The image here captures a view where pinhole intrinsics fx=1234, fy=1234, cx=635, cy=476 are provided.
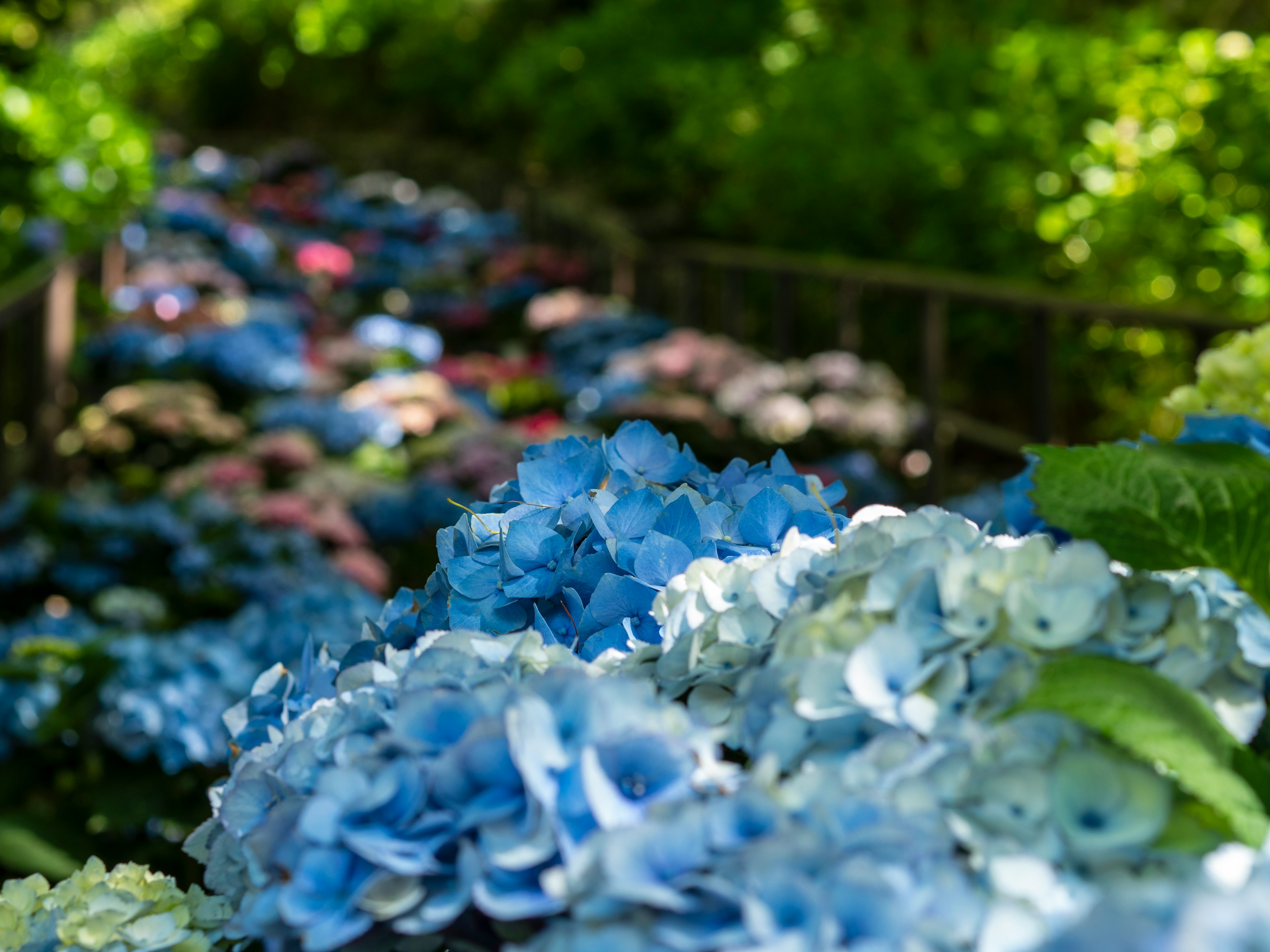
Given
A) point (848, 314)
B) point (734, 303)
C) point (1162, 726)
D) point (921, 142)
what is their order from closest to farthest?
point (1162, 726) < point (848, 314) < point (921, 142) < point (734, 303)

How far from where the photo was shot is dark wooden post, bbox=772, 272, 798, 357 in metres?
5.90

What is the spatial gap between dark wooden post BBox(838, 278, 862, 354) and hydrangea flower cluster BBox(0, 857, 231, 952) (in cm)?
462

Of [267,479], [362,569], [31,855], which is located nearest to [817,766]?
[31,855]

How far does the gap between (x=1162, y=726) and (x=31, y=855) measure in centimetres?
173

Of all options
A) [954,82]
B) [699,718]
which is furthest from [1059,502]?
[954,82]

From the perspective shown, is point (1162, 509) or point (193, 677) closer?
point (1162, 509)

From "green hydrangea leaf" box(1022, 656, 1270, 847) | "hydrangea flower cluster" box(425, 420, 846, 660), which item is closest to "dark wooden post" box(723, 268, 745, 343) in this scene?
"hydrangea flower cluster" box(425, 420, 846, 660)

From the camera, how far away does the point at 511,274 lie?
9.31 metres

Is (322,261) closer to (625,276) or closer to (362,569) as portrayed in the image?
(625,276)

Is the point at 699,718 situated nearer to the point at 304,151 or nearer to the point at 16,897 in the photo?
the point at 16,897

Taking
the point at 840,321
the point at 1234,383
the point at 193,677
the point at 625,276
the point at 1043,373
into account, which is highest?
the point at 1234,383

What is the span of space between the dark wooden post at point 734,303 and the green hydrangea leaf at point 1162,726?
19.3 feet

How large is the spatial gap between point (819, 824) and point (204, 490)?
3.76 metres

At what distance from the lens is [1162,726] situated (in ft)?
2.33
